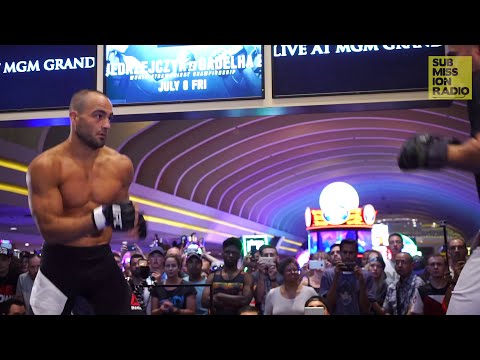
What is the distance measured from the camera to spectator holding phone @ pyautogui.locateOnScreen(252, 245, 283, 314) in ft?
20.0

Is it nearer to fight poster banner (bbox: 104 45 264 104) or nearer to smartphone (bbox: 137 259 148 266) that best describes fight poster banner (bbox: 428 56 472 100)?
fight poster banner (bbox: 104 45 264 104)

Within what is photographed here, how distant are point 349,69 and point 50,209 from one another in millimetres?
2809

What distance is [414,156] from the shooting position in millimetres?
2693

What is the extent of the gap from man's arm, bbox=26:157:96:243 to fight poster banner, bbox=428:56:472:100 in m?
2.87

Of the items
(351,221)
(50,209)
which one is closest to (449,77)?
(50,209)

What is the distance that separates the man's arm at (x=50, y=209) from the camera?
3.48 metres

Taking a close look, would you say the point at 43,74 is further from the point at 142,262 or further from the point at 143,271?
the point at 142,262

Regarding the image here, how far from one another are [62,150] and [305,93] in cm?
230

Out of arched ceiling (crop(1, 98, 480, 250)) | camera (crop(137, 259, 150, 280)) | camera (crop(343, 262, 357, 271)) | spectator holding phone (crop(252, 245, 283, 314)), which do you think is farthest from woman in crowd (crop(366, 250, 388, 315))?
arched ceiling (crop(1, 98, 480, 250))

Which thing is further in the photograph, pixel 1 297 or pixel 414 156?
pixel 1 297

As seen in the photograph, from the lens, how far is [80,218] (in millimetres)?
3490
